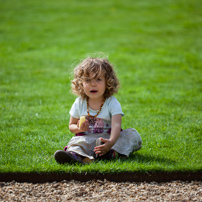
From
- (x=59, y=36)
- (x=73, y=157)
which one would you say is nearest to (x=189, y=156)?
(x=73, y=157)

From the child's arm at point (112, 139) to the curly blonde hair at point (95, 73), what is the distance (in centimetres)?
36

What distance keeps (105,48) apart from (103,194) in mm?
8811

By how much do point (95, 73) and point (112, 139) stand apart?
803 millimetres

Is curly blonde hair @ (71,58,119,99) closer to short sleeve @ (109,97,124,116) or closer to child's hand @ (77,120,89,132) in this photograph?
short sleeve @ (109,97,124,116)

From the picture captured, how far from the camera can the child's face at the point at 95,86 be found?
13.1ft

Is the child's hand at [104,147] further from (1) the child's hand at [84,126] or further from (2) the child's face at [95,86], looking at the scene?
(2) the child's face at [95,86]

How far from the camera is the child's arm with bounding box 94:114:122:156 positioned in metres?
3.78

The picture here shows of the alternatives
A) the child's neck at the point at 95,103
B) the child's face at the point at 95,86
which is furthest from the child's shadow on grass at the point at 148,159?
the child's face at the point at 95,86

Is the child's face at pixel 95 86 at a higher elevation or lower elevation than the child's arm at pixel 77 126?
higher

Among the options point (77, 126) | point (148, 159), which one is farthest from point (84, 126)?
point (148, 159)

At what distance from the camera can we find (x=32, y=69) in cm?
927

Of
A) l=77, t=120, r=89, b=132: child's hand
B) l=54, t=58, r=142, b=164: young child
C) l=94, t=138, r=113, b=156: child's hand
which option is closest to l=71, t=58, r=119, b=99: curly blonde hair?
l=54, t=58, r=142, b=164: young child

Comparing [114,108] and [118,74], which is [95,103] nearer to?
[114,108]

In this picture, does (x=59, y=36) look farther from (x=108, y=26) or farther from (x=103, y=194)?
(x=103, y=194)
